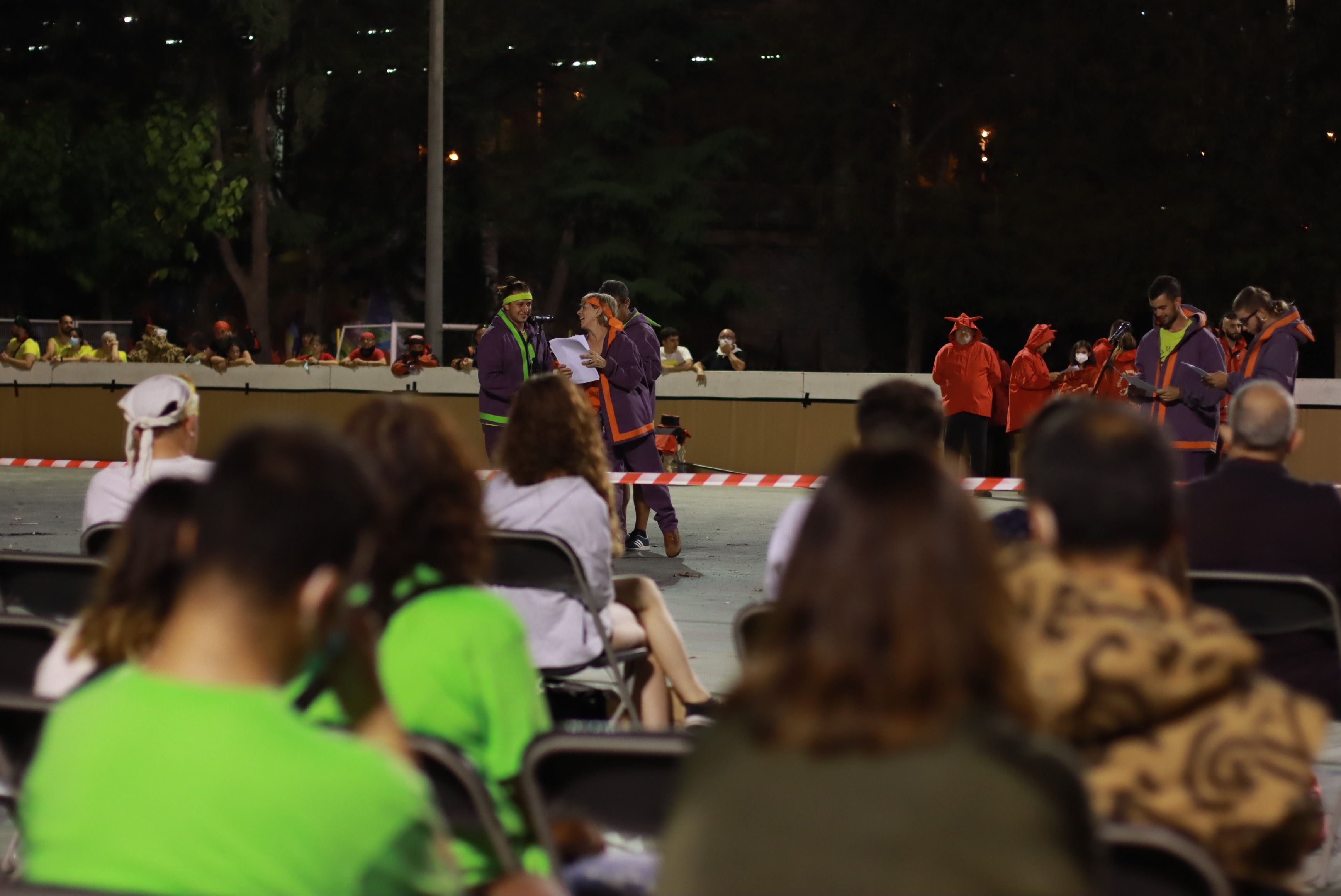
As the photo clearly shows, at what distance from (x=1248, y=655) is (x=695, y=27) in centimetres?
3970

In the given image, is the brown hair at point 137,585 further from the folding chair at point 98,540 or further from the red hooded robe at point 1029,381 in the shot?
the red hooded robe at point 1029,381

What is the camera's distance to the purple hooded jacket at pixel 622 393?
11.7 metres

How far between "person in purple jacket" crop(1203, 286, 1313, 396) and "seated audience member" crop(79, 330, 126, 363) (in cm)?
1567

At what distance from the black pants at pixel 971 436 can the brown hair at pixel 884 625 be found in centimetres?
1330

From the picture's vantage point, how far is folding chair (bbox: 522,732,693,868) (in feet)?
8.34

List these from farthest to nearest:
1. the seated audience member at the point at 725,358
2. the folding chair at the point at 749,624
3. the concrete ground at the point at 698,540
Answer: the seated audience member at the point at 725,358 → the concrete ground at the point at 698,540 → the folding chair at the point at 749,624

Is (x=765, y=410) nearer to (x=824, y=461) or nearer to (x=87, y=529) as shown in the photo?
(x=824, y=461)

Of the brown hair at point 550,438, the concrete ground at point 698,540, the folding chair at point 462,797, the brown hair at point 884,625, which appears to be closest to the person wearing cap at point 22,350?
the concrete ground at point 698,540

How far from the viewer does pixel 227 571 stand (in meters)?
1.95

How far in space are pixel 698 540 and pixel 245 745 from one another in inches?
440

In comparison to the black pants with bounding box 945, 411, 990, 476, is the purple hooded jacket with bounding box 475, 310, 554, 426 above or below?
above

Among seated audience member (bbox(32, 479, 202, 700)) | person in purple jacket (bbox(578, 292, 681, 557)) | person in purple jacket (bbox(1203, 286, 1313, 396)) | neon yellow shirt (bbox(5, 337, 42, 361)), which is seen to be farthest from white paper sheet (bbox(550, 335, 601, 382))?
neon yellow shirt (bbox(5, 337, 42, 361))

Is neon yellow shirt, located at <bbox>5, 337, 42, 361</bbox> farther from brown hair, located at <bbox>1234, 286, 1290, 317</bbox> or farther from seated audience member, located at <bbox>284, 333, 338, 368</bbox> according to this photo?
brown hair, located at <bbox>1234, 286, 1290, 317</bbox>

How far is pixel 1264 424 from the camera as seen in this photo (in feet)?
15.7
